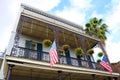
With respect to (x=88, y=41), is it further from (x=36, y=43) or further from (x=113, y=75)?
(x=36, y=43)

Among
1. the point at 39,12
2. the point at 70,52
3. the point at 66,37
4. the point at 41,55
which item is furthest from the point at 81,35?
the point at 39,12

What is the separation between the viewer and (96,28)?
17000 mm

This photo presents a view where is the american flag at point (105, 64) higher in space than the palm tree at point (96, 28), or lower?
lower

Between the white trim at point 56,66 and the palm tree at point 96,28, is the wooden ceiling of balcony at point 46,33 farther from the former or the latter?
the palm tree at point 96,28

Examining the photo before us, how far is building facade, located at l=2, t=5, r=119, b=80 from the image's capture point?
7.88m

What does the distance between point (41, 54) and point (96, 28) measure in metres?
9.20

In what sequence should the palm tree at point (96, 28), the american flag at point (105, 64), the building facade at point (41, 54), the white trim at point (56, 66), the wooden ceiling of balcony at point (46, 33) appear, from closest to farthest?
the white trim at point (56, 66), the building facade at point (41, 54), the american flag at point (105, 64), the wooden ceiling of balcony at point (46, 33), the palm tree at point (96, 28)

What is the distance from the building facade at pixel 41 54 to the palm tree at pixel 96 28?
2.62m

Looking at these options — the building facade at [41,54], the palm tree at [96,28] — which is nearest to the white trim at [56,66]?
the building facade at [41,54]

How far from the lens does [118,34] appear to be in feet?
43.2

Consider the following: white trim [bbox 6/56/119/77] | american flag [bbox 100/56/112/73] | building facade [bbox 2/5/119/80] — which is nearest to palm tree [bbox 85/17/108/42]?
building facade [bbox 2/5/119/80]

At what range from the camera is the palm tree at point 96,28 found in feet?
52.6

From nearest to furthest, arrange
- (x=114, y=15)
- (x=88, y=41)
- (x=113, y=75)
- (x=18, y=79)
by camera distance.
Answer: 1. (x=18, y=79)
2. (x=114, y=15)
3. (x=113, y=75)
4. (x=88, y=41)

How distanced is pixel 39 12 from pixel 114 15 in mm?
6812
